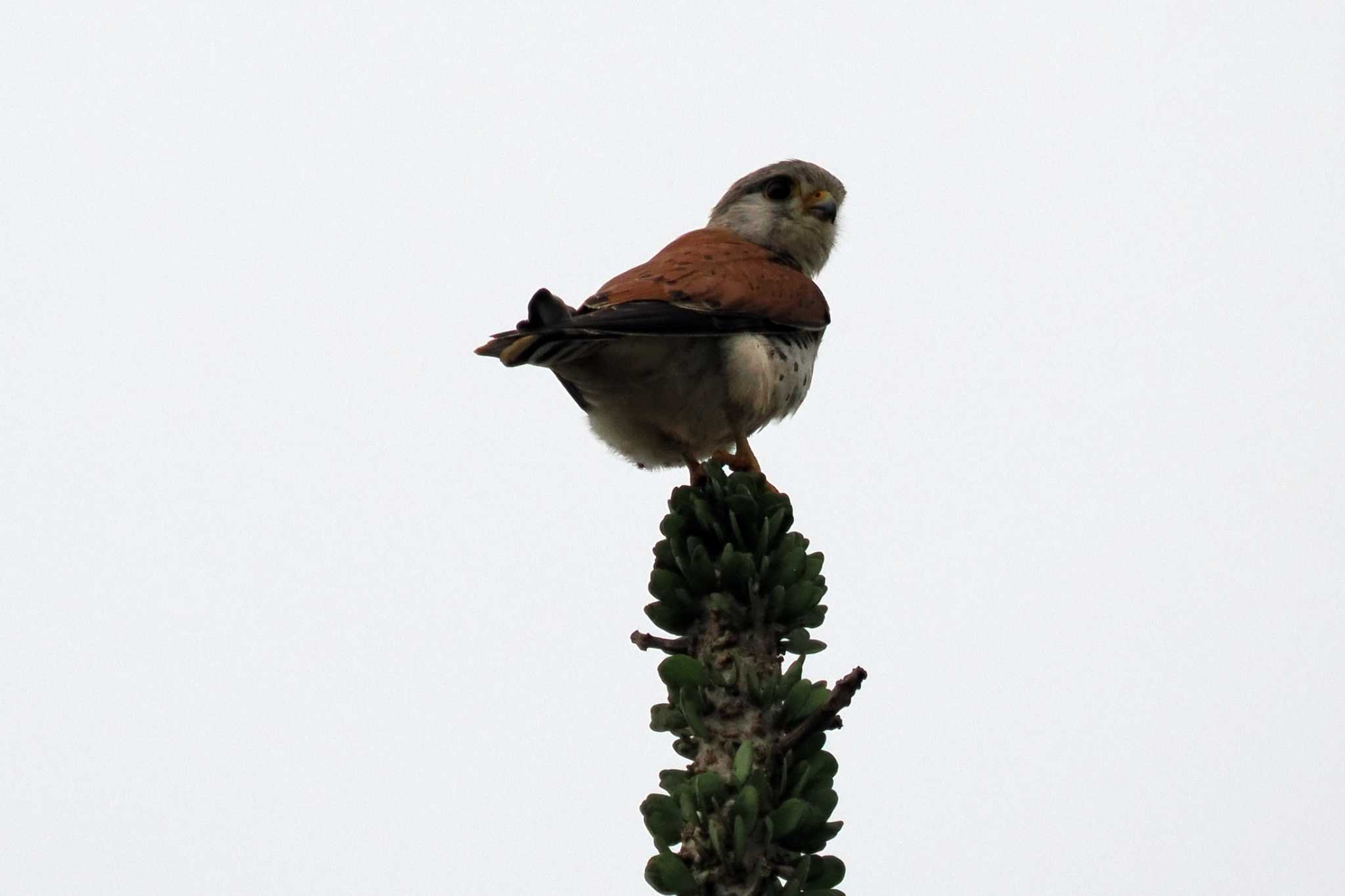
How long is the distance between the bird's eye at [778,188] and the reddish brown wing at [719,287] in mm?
469

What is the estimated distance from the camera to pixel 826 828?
1954 mm

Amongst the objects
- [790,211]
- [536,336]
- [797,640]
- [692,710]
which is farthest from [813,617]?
[790,211]

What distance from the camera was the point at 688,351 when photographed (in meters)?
3.59

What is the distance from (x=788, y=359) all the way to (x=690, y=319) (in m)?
0.42

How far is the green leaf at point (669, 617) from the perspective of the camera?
2266 mm

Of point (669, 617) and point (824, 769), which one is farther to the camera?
point (669, 617)

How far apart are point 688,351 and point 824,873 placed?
1.88m

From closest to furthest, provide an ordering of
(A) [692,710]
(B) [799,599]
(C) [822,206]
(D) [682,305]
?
(A) [692,710] < (B) [799,599] < (D) [682,305] < (C) [822,206]

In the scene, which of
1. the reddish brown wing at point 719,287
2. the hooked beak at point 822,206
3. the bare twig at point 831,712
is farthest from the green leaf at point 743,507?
the hooked beak at point 822,206

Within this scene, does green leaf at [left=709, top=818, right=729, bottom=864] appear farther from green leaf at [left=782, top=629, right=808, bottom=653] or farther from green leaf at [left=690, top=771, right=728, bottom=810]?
green leaf at [left=782, top=629, right=808, bottom=653]

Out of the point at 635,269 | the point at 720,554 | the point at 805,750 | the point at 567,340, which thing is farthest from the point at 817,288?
the point at 805,750

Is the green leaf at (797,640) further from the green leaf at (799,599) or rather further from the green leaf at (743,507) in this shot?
the green leaf at (743,507)

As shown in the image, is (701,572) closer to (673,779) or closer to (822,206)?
(673,779)

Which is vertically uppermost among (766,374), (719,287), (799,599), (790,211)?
(790,211)
